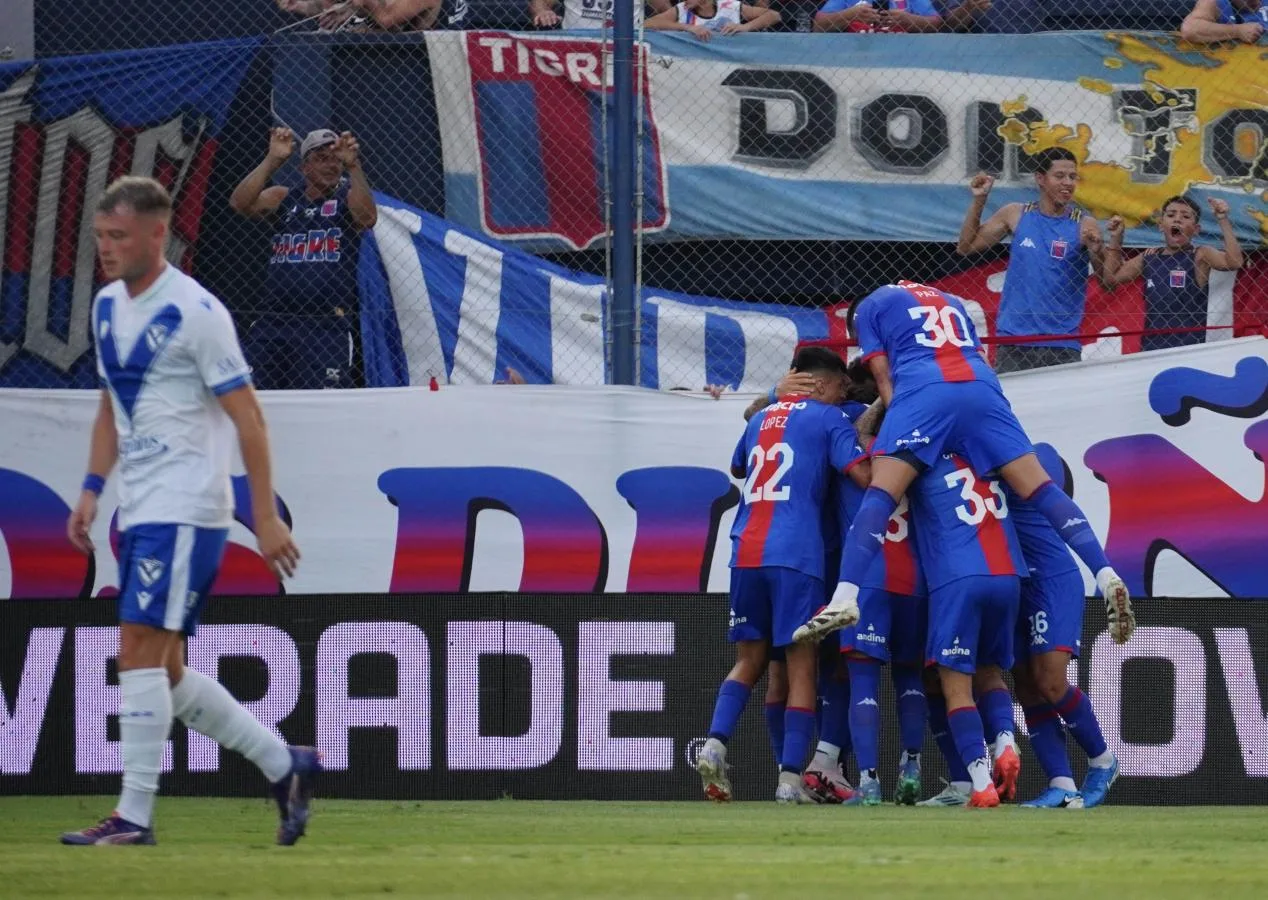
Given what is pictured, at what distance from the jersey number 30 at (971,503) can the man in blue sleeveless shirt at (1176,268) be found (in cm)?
335

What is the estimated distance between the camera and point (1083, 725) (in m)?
9.30

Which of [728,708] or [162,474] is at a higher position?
[162,474]

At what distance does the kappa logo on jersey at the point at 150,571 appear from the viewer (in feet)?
20.2

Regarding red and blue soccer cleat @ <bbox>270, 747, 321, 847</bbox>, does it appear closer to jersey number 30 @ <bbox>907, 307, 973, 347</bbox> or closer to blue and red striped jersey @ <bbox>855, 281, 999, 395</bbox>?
blue and red striped jersey @ <bbox>855, 281, 999, 395</bbox>

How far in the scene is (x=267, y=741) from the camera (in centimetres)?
640

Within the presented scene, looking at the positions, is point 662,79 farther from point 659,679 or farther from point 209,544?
point 209,544

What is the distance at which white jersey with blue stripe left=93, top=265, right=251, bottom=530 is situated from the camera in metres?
6.21

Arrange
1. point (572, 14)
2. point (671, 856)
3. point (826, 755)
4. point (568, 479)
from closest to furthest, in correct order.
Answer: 1. point (671, 856)
2. point (826, 755)
3. point (568, 479)
4. point (572, 14)

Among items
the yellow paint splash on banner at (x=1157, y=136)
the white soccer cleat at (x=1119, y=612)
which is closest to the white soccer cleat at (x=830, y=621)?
the white soccer cleat at (x=1119, y=612)

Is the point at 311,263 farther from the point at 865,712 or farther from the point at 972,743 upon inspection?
the point at 972,743

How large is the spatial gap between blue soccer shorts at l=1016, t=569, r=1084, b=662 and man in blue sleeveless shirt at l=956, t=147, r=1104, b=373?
282cm

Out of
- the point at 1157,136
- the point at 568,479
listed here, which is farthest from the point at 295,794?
the point at 1157,136

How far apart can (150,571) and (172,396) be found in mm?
516

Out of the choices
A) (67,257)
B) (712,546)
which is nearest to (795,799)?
(712,546)
